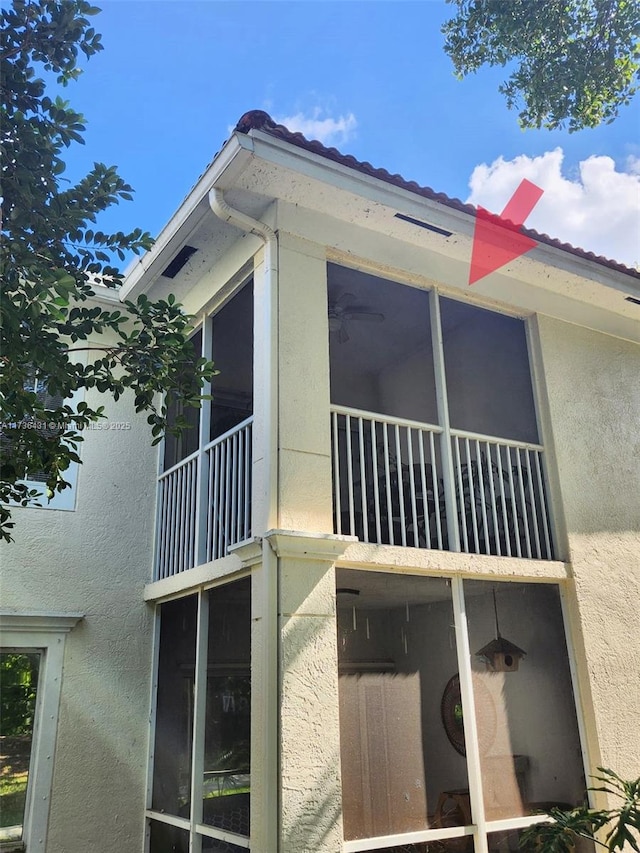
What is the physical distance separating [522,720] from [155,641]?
3.45 metres

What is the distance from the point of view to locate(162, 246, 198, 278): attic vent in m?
6.09

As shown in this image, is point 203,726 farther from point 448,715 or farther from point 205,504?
point 448,715

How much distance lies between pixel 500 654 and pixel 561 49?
23.7ft

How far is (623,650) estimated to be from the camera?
5.99 meters

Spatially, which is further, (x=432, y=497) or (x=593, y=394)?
(x=593, y=394)

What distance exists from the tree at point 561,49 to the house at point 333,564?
3117mm

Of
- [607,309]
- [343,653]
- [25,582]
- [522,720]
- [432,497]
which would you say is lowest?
[522,720]

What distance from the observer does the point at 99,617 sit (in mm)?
6449

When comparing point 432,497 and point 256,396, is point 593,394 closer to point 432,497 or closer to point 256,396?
point 432,497

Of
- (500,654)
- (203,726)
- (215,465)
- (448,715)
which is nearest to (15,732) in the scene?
(203,726)

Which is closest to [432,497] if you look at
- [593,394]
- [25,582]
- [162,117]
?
[593,394]

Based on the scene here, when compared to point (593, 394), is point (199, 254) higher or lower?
higher

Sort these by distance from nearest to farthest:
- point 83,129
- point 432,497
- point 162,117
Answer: point 83,129
point 432,497
point 162,117

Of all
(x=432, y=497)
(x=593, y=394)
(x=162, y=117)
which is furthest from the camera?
(x=593, y=394)
